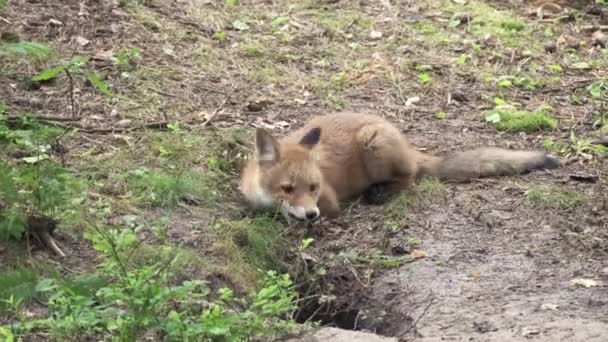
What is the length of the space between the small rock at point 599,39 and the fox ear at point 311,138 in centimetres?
514

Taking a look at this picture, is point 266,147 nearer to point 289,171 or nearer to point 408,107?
point 289,171

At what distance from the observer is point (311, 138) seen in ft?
26.9

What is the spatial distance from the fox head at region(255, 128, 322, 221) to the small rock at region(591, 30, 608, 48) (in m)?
5.14

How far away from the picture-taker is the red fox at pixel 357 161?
815 centimetres

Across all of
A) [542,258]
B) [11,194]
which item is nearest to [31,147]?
[11,194]

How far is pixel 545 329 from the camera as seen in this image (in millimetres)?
5934

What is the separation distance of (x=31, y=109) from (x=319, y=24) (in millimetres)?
4315

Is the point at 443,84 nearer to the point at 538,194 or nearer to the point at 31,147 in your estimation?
the point at 538,194

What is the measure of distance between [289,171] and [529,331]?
8.91ft

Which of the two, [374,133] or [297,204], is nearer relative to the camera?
[297,204]

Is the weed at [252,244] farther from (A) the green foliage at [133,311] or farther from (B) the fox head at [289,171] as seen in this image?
(A) the green foliage at [133,311]

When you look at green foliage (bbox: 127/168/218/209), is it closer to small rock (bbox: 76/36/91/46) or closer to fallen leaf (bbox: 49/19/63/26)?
small rock (bbox: 76/36/91/46)

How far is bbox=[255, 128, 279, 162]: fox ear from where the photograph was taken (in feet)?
26.5

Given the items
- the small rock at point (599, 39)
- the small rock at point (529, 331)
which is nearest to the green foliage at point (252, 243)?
the small rock at point (529, 331)
